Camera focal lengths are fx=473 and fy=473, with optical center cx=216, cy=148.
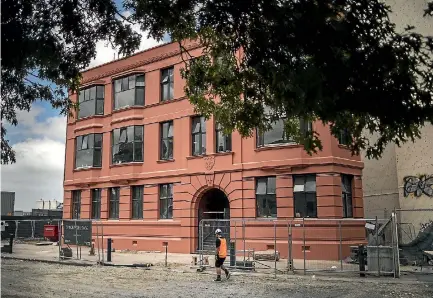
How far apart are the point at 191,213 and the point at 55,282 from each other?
11.6 metres

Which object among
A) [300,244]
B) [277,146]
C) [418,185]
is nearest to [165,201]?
[277,146]

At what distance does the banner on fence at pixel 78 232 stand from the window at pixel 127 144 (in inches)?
284

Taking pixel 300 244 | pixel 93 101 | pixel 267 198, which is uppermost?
pixel 93 101

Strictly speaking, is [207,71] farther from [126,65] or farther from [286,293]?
[126,65]

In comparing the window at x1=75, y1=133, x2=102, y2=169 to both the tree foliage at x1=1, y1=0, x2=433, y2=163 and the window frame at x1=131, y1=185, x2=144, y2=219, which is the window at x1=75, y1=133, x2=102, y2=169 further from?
the tree foliage at x1=1, y1=0, x2=433, y2=163

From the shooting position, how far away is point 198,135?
2667cm

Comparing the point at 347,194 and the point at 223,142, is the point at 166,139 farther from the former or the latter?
the point at 347,194

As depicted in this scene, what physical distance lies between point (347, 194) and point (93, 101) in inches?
700

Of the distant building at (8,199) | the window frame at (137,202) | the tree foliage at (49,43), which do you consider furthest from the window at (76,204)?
the tree foliage at (49,43)

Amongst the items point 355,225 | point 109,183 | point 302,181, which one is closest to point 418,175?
point 355,225

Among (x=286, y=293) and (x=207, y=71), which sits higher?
(x=207, y=71)

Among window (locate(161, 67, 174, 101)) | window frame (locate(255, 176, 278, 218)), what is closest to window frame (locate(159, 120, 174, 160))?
window (locate(161, 67, 174, 101))

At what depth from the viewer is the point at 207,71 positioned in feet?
36.4

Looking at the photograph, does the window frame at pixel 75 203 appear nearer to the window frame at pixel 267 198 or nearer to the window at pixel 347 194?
the window frame at pixel 267 198
